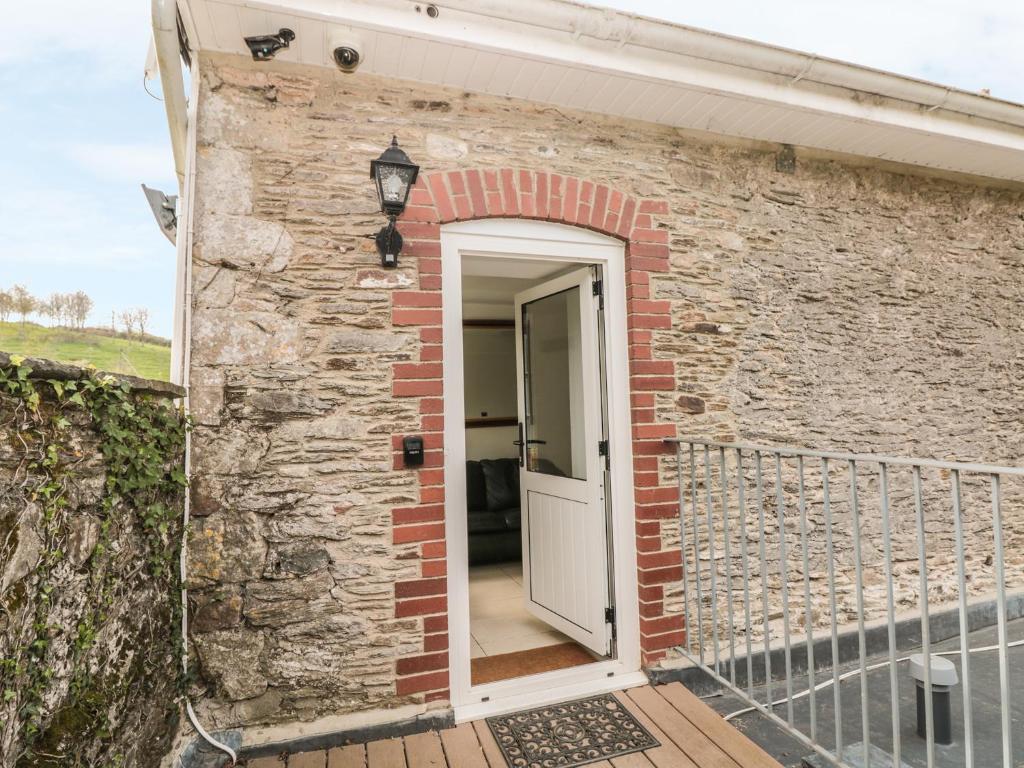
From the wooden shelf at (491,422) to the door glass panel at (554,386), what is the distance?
9.94 feet

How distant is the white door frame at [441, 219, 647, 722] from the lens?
8.05 feet

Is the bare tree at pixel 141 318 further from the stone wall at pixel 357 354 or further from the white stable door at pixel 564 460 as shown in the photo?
the white stable door at pixel 564 460

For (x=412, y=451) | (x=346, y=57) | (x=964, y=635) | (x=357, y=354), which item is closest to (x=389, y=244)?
(x=357, y=354)

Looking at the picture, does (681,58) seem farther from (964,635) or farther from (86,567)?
(86,567)

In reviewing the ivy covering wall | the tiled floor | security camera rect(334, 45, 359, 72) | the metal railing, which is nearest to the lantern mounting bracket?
security camera rect(334, 45, 359, 72)

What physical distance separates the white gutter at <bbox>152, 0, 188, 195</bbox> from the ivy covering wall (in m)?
1.24

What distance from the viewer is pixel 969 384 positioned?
11.7 feet

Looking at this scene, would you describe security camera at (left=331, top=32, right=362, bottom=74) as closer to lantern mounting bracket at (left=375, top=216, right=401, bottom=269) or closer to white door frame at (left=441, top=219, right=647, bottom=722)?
lantern mounting bracket at (left=375, top=216, right=401, bottom=269)

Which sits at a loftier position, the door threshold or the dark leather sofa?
the dark leather sofa

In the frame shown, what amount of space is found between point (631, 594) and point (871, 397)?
1923mm

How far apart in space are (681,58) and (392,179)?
1.43 meters

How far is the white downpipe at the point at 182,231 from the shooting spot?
6.74ft

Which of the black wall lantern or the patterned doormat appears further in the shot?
the black wall lantern

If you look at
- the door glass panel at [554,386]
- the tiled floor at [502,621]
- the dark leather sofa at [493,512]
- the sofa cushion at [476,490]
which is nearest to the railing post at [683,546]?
the door glass panel at [554,386]
